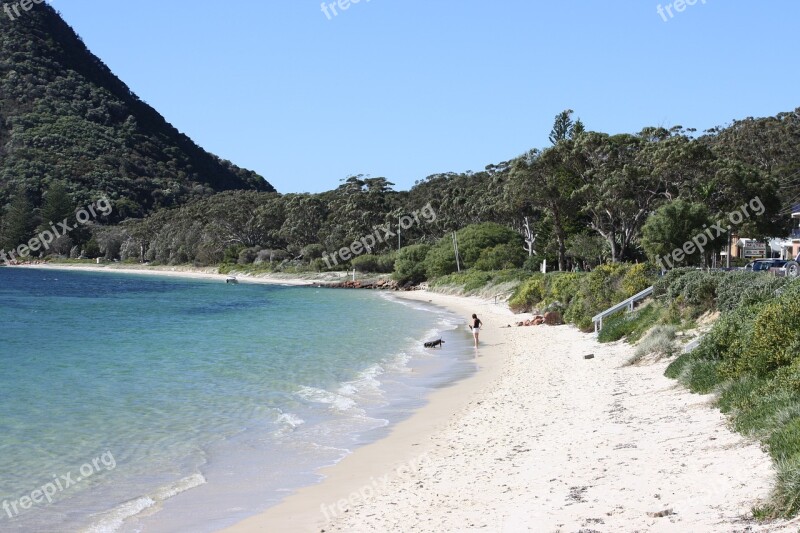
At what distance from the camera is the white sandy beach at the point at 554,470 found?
7.19 metres

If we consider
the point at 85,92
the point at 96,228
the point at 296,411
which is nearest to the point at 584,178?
the point at 296,411

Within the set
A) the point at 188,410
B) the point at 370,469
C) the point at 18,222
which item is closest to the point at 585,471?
the point at 370,469

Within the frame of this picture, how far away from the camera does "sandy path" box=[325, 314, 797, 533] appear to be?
7.11 m

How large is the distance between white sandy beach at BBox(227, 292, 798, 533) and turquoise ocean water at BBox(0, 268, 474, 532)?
979mm

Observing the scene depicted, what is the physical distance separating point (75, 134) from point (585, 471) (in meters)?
176

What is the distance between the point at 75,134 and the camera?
6570 inches

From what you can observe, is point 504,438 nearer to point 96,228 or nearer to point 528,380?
point 528,380

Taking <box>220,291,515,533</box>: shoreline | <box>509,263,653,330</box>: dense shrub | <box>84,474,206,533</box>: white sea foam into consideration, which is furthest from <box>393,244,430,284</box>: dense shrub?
<box>84,474,206,533</box>: white sea foam

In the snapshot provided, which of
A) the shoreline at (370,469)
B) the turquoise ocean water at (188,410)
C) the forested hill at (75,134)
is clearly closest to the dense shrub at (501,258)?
the turquoise ocean water at (188,410)

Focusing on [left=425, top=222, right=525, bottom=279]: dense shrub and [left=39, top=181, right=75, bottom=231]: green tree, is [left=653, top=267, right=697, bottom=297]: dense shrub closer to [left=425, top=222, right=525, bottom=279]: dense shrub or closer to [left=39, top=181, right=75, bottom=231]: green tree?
[left=425, top=222, right=525, bottom=279]: dense shrub

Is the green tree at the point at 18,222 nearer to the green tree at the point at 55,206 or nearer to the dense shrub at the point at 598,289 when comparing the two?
the green tree at the point at 55,206

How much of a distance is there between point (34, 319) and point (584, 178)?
36.1 m

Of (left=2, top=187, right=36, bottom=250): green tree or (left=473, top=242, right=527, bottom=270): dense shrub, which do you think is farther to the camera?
(left=2, top=187, right=36, bottom=250): green tree

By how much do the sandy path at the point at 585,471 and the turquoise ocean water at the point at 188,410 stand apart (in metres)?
1.98
